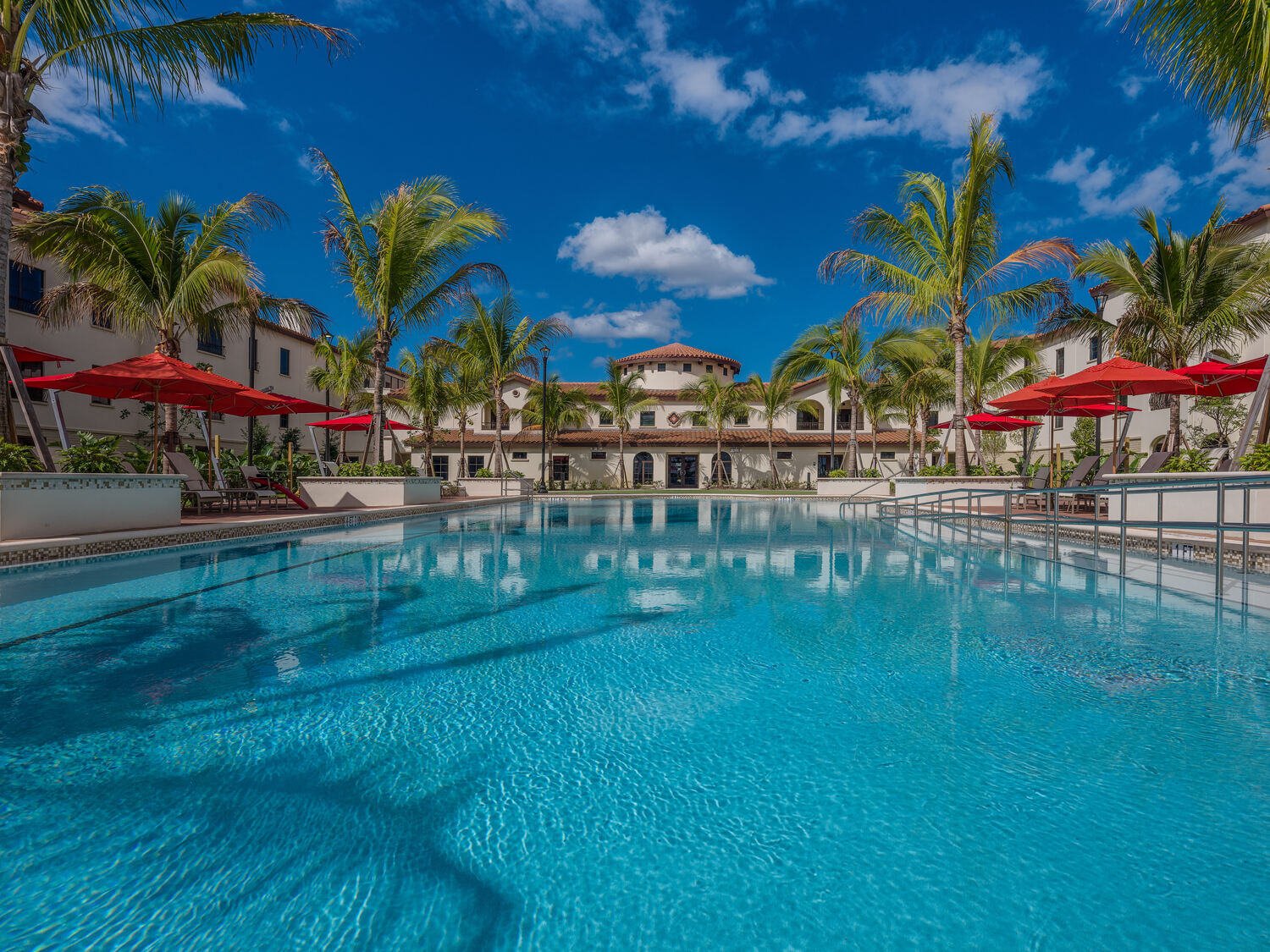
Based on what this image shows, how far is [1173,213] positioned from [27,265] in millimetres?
29828

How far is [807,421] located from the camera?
1575 inches

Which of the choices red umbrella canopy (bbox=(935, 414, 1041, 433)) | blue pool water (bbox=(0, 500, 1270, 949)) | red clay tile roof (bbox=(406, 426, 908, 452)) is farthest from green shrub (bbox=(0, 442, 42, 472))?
red clay tile roof (bbox=(406, 426, 908, 452))

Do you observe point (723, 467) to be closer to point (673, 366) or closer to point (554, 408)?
point (673, 366)

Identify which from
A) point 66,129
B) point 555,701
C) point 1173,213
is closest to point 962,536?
point 1173,213

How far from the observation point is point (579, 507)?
2281cm

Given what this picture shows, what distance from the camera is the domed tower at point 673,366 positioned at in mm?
42625

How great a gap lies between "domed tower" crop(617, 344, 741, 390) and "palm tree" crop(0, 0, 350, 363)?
3402cm

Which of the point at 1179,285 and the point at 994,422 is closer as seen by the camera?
the point at 1179,285

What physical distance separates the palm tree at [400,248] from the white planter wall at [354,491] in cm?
87

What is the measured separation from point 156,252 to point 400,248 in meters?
5.12

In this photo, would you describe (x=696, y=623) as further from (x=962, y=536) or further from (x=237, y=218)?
(x=237, y=218)

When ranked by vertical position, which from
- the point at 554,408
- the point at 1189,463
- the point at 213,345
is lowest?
the point at 1189,463

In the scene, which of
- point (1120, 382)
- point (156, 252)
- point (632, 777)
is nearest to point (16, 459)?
point (156, 252)

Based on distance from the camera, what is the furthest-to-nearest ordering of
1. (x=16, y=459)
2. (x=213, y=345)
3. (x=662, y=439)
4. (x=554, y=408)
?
1. (x=662, y=439)
2. (x=554, y=408)
3. (x=213, y=345)
4. (x=16, y=459)
